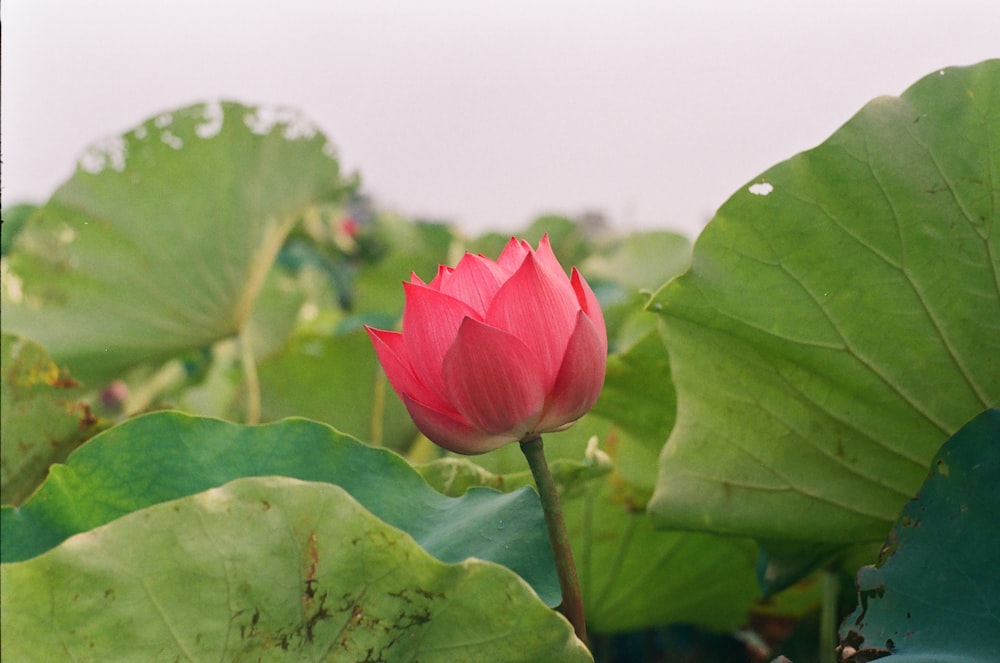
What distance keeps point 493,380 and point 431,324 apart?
46 millimetres

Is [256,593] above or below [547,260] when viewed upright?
below

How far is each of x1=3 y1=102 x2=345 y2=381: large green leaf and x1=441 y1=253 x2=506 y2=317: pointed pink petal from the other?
2.75 ft

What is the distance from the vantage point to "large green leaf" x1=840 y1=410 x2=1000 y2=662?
0.51 m

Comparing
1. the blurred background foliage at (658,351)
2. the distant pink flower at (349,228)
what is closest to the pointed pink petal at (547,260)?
the blurred background foliage at (658,351)

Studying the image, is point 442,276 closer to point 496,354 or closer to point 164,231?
point 496,354

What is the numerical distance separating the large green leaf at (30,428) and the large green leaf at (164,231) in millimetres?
492

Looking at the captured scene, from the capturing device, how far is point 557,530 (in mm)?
515

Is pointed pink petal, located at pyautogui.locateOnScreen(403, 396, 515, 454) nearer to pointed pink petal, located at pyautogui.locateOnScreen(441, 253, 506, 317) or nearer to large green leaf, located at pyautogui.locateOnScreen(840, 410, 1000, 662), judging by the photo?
pointed pink petal, located at pyautogui.locateOnScreen(441, 253, 506, 317)

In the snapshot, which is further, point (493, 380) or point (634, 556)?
point (634, 556)

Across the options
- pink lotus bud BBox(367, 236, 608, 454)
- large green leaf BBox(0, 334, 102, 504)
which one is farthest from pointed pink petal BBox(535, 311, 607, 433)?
large green leaf BBox(0, 334, 102, 504)

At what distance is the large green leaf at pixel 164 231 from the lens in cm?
129

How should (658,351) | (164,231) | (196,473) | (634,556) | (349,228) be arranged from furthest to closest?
(349,228) → (164,231) → (634,556) → (658,351) → (196,473)

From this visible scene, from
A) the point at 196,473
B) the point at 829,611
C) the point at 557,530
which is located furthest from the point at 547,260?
the point at 829,611

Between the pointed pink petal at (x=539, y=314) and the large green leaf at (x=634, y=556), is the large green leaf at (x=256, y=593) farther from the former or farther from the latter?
the large green leaf at (x=634, y=556)
